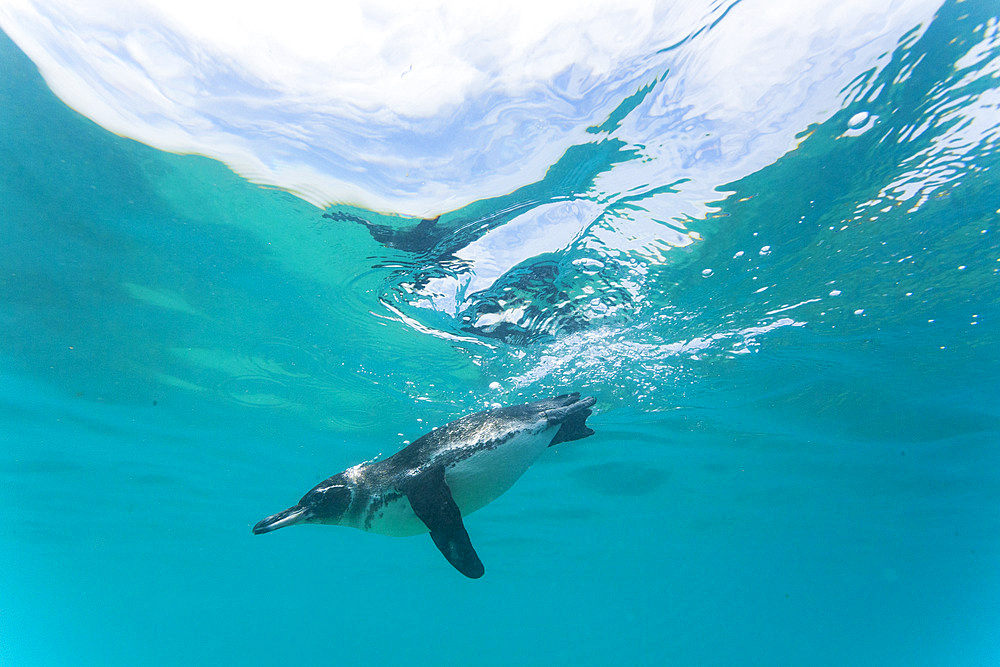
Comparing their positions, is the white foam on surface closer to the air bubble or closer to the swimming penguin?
the air bubble

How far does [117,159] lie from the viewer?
603 cm

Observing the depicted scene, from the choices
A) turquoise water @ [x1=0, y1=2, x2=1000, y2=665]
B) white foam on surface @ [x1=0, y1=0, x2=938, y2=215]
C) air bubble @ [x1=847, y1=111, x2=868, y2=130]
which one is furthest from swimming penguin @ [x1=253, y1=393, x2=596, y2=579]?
air bubble @ [x1=847, y1=111, x2=868, y2=130]

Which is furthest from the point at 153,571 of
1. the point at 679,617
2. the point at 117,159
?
the point at 679,617

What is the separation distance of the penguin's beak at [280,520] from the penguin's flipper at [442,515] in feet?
2.82

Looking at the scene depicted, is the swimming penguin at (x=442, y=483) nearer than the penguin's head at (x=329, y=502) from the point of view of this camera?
Yes

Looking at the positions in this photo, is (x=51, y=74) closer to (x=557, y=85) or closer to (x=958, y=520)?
(x=557, y=85)

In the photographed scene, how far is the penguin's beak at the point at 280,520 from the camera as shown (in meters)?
3.29

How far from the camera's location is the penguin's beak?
329 cm

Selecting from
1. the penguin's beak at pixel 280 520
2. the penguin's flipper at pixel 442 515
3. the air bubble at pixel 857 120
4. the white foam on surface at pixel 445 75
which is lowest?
the penguin's flipper at pixel 442 515

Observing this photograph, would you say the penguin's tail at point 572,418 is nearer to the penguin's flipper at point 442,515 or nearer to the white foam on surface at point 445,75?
the penguin's flipper at point 442,515

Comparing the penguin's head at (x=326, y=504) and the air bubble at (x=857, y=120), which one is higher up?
the air bubble at (x=857, y=120)

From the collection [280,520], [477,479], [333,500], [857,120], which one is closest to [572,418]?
[477,479]

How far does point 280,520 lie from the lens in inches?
134

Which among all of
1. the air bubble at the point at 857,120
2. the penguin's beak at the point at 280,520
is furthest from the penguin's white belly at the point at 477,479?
the air bubble at the point at 857,120
